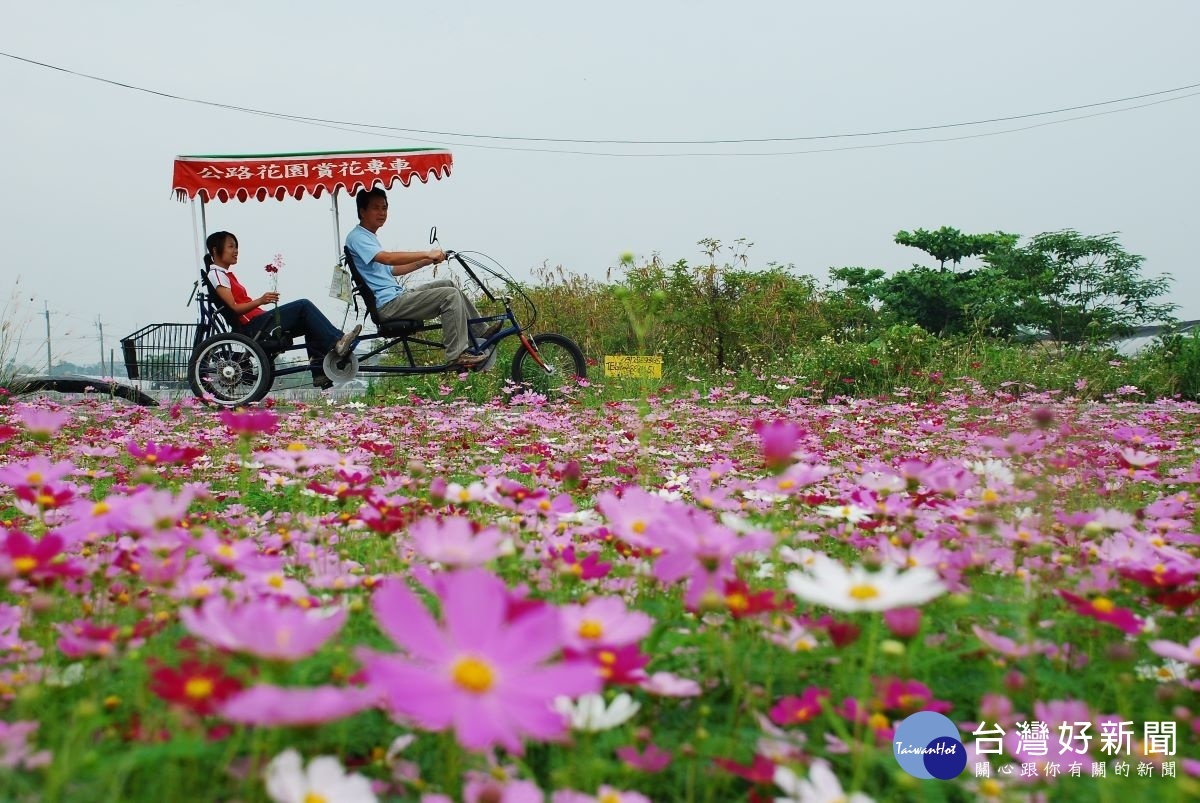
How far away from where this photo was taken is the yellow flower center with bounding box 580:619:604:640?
29.1 inches

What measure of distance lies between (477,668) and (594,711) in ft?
0.98

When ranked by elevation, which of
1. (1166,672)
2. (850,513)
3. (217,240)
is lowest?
(1166,672)

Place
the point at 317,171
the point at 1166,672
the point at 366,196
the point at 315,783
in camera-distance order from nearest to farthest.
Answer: the point at 315,783
the point at 1166,672
the point at 366,196
the point at 317,171

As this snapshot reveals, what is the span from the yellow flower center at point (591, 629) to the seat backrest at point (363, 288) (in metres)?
5.61

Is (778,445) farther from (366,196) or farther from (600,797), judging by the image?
(366,196)

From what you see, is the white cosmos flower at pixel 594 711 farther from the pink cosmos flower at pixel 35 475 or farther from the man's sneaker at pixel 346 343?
the man's sneaker at pixel 346 343

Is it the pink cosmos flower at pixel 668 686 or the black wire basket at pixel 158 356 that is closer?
the pink cosmos flower at pixel 668 686

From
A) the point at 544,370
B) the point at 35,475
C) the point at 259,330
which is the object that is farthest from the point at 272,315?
the point at 35,475

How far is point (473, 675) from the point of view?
55 centimetres

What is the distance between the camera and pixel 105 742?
81 centimetres

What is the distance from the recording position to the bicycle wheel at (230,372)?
20.1 ft

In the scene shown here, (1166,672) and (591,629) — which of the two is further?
(1166,672)

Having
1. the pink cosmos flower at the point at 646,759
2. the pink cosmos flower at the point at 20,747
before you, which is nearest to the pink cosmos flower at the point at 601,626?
the pink cosmos flower at the point at 646,759

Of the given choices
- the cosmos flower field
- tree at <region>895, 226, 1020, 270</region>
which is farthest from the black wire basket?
tree at <region>895, 226, 1020, 270</region>
